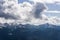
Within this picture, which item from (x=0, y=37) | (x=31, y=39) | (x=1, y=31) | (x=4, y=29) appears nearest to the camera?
(x=31, y=39)

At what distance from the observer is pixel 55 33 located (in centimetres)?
1623

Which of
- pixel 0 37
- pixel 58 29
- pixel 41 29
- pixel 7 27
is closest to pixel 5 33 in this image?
pixel 7 27

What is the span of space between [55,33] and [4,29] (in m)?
4.87

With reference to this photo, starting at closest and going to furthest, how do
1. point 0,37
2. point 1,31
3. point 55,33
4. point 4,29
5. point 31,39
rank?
point 31,39, point 55,33, point 0,37, point 4,29, point 1,31

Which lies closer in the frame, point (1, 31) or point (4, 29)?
point (4, 29)

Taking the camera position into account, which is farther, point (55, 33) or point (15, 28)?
point (15, 28)

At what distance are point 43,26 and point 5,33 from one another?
3624 mm

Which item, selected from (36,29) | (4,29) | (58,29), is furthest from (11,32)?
(58,29)

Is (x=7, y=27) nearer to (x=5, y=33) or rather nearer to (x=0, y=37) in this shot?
(x=5, y=33)

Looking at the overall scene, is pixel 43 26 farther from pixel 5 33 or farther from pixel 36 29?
pixel 5 33

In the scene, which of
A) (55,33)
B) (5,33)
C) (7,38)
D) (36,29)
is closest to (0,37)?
(7,38)

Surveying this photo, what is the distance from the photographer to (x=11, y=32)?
Answer: 1888cm

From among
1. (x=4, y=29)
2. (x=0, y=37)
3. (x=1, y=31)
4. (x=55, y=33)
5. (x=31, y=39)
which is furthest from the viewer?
(x=1, y=31)

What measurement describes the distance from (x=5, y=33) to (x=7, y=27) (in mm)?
579
